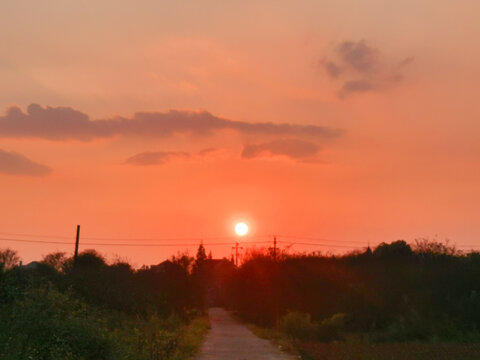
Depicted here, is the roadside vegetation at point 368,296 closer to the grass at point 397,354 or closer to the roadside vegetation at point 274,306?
the roadside vegetation at point 274,306

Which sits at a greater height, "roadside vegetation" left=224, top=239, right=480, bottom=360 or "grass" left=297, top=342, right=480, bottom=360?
"roadside vegetation" left=224, top=239, right=480, bottom=360

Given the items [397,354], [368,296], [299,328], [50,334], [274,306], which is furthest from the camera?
[274,306]

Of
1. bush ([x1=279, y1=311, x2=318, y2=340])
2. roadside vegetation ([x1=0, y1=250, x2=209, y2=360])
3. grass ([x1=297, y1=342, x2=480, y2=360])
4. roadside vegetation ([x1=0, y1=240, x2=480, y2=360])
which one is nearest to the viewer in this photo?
roadside vegetation ([x1=0, y1=250, x2=209, y2=360])

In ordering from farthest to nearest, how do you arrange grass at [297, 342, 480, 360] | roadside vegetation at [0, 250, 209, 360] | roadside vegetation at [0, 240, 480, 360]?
grass at [297, 342, 480, 360] < roadside vegetation at [0, 240, 480, 360] < roadside vegetation at [0, 250, 209, 360]

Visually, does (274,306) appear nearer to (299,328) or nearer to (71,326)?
(299,328)

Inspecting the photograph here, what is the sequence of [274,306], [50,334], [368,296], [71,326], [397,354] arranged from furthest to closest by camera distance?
[274,306]
[368,296]
[397,354]
[71,326]
[50,334]

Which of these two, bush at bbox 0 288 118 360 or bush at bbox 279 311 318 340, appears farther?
bush at bbox 279 311 318 340

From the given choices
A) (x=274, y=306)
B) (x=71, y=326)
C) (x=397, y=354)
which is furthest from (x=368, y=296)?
(x=71, y=326)

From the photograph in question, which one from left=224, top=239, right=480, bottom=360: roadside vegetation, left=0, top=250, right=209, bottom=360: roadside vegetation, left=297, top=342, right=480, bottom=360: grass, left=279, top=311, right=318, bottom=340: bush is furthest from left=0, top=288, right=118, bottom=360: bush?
left=279, top=311, right=318, bottom=340: bush

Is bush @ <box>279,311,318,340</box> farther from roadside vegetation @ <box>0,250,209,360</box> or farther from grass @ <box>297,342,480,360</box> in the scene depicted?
grass @ <box>297,342,480,360</box>

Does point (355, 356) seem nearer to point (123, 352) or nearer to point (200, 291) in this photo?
point (123, 352)

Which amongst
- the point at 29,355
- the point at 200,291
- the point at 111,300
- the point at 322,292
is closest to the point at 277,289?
the point at 322,292

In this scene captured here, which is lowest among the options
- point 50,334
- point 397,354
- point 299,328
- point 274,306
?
point 397,354

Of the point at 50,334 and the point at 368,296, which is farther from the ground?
the point at 368,296
